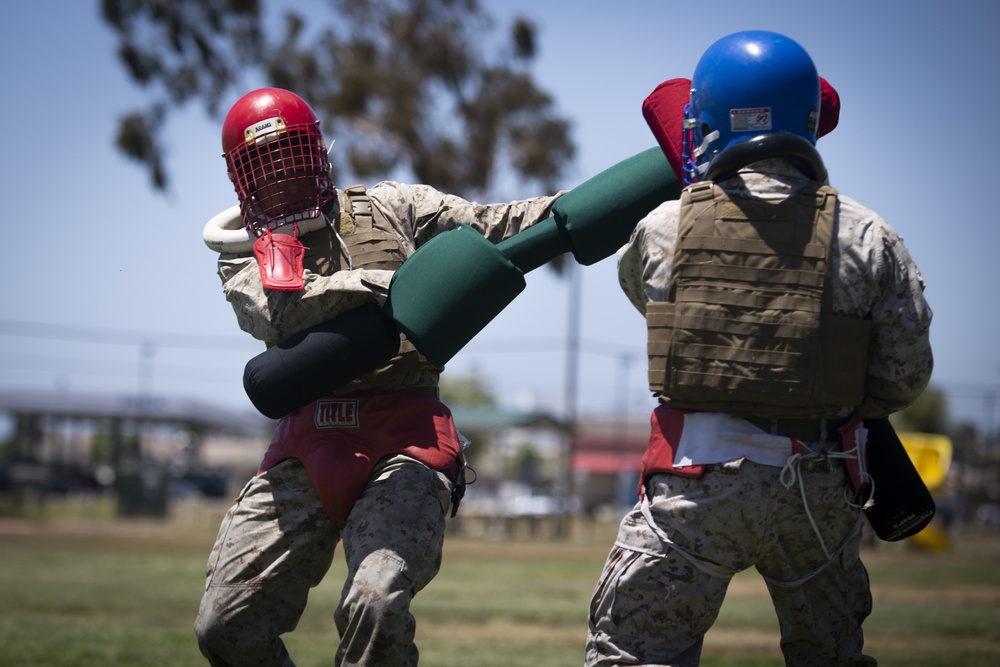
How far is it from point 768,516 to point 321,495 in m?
1.64

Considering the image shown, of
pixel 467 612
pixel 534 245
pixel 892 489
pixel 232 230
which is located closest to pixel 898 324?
pixel 892 489

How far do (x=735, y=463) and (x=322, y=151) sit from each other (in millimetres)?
2144

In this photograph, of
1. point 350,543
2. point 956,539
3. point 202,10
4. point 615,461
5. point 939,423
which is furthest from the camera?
point 615,461

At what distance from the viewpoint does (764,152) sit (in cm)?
347

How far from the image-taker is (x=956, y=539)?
3744 cm

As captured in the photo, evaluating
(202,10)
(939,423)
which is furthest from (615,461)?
(202,10)

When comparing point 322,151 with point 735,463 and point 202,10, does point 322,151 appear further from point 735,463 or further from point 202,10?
point 202,10

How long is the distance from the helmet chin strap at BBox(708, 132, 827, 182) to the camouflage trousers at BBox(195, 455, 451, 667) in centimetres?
156

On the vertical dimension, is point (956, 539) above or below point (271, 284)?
below

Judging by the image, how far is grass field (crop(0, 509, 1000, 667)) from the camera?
765cm

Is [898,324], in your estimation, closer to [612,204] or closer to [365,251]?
[612,204]

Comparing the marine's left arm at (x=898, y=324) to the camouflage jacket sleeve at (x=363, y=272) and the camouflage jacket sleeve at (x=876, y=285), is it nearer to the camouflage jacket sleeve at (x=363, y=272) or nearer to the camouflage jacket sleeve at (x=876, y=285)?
the camouflage jacket sleeve at (x=876, y=285)

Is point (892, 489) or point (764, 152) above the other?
point (764, 152)

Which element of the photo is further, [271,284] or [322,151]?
[322,151]
